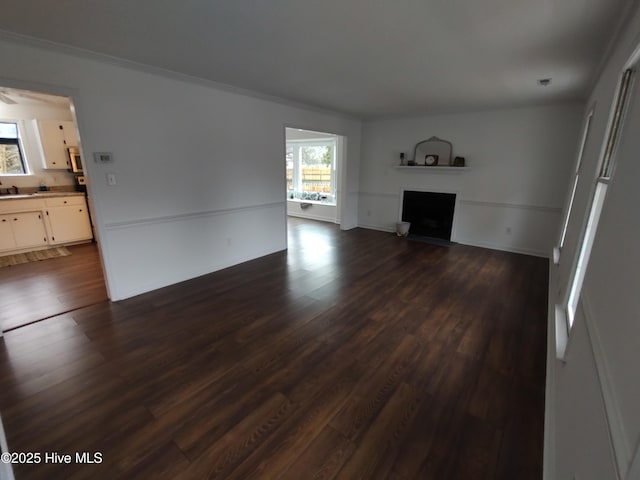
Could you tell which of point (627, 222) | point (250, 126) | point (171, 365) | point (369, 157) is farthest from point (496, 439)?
point (369, 157)

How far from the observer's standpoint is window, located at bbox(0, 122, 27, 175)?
16.0 ft

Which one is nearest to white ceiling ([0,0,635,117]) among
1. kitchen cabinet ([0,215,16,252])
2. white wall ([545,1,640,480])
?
white wall ([545,1,640,480])

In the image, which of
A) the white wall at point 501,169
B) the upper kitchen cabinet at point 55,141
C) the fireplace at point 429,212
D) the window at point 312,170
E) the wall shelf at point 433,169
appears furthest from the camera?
the window at point 312,170

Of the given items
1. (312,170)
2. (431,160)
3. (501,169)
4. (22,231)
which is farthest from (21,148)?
(501,169)

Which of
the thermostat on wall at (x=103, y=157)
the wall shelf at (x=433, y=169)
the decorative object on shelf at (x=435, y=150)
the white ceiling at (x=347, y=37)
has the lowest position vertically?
the wall shelf at (x=433, y=169)

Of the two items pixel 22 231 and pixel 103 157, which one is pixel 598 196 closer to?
pixel 103 157

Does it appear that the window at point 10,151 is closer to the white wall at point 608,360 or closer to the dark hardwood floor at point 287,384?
the dark hardwood floor at point 287,384

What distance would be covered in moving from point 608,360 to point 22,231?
6.87 metres

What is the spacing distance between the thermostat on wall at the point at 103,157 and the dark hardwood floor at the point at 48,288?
1524mm

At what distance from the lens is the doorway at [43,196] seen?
13.8ft

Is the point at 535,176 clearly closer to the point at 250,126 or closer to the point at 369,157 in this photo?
the point at 369,157

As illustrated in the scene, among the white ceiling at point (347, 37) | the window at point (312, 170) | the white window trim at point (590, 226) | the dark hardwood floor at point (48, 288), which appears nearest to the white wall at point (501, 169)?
the white ceiling at point (347, 37)

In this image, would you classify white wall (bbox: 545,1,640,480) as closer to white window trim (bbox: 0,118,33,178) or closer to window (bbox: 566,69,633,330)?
window (bbox: 566,69,633,330)

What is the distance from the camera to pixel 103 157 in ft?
9.68
